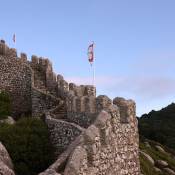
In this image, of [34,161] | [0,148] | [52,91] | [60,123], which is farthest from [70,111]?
A: [52,91]

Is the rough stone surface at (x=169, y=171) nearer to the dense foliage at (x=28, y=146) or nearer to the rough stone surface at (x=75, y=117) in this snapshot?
the rough stone surface at (x=75, y=117)

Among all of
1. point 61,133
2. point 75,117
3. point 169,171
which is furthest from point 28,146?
point 169,171

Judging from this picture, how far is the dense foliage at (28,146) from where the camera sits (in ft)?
81.3

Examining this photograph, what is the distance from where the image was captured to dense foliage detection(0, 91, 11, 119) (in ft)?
116

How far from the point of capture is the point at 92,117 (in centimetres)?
2400

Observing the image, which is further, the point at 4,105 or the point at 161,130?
the point at 161,130

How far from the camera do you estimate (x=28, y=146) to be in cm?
2572

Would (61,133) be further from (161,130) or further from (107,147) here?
(161,130)

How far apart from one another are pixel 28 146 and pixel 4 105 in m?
10.9

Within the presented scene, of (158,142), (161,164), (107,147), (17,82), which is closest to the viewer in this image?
(107,147)

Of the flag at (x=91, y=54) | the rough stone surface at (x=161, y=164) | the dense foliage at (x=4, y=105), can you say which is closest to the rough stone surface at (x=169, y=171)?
the rough stone surface at (x=161, y=164)

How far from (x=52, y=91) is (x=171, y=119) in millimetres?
69267

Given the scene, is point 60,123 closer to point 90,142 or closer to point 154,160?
point 90,142

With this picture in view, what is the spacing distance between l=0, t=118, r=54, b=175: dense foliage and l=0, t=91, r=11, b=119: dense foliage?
7.39m
